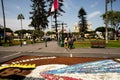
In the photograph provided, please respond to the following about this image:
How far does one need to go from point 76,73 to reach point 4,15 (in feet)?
110

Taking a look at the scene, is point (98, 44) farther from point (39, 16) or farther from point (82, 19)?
point (82, 19)

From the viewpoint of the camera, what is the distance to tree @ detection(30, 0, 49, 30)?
6806cm

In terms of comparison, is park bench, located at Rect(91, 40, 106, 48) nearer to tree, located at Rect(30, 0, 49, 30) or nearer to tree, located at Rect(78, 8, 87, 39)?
tree, located at Rect(30, 0, 49, 30)

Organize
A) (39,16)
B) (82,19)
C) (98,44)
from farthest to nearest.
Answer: (82,19) → (39,16) → (98,44)

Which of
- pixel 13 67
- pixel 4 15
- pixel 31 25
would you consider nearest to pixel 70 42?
pixel 13 67

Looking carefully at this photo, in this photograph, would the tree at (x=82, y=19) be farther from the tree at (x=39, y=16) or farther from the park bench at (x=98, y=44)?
the park bench at (x=98, y=44)

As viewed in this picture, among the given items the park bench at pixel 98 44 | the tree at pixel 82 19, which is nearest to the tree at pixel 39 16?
the tree at pixel 82 19

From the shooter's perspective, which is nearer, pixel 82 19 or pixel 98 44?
pixel 98 44

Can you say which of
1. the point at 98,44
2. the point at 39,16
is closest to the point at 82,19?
the point at 39,16

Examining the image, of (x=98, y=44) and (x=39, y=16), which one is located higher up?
(x=39, y=16)

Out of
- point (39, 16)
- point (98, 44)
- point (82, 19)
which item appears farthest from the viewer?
point (82, 19)

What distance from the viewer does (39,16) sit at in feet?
224

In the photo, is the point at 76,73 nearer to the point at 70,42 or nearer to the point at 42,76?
the point at 42,76

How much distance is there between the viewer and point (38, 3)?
69.2 m
